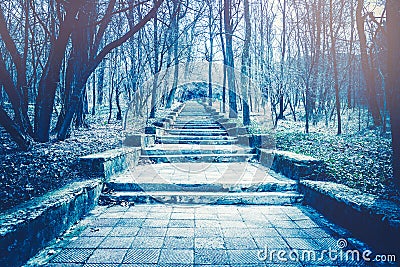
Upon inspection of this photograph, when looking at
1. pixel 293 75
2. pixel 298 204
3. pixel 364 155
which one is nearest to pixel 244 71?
pixel 293 75

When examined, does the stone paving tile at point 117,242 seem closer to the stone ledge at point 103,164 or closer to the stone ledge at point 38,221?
the stone ledge at point 38,221

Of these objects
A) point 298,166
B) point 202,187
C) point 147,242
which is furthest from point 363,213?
point 202,187

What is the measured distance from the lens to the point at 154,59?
13562 millimetres

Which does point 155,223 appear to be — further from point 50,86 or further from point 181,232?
point 50,86

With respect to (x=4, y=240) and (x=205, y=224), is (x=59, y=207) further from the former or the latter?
(x=205, y=224)

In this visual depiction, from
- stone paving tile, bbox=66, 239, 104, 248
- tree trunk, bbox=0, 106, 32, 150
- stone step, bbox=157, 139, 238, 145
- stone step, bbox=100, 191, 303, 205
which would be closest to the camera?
stone paving tile, bbox=66, 239, 104, 248

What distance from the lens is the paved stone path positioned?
2.30 m

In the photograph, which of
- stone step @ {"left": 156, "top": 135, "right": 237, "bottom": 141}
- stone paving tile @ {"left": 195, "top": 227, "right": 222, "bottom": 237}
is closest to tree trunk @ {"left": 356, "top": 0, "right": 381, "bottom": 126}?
stone step @ {"left": 156, "top": 135, "right": 237, "bottom": 141}

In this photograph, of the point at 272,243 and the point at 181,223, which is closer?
the point at 272,243

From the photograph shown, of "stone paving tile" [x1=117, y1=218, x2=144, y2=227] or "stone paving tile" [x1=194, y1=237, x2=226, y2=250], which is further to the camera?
"stone paving tile" [x1=117, y1=218, x2=144, y2=227]

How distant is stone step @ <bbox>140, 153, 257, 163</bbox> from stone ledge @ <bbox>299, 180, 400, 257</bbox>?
2716 millimetres

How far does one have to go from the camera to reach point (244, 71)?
1307 cm

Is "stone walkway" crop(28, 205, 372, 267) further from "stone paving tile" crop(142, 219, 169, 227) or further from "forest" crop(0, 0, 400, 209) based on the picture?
"forest" crop(0, 0, 400, 209)
